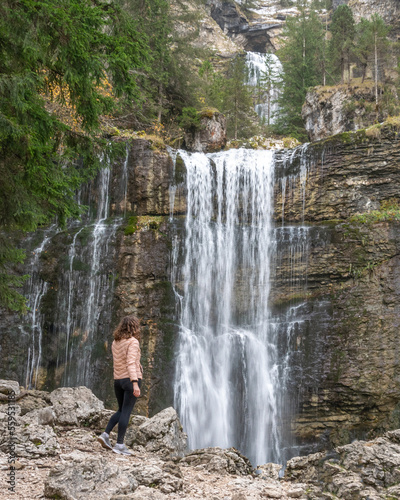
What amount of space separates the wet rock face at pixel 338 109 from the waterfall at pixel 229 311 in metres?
8.43

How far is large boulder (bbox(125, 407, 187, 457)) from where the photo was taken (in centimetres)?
618

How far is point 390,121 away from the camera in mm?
14633

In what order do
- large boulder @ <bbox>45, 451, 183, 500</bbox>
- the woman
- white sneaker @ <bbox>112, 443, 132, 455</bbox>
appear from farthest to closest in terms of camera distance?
1. white sneaker @ <bbox>112, 443, 132, 455</bbox>
2. the woman
3. large boulder @ <bbox>45, 451, 183, 500</bbox>

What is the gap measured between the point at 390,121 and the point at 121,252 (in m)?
9.82

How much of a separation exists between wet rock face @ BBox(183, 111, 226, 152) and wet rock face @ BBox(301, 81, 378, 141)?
249 inches

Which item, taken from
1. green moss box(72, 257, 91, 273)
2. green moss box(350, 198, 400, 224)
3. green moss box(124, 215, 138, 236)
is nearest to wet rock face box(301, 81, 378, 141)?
green moss box(350, 198, 400, 224)

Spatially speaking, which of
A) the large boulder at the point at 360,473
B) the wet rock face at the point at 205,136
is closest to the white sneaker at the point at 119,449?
the large boulder at the point at 360,473

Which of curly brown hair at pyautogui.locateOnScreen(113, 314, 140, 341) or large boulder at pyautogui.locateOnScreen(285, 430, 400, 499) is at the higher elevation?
curly brown hair at pyautogui.locateOnScreen(113, 314, 140, 341)

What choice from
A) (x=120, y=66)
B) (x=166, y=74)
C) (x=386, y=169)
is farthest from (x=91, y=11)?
(x=166, y=74)

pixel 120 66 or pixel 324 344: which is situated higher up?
pixel 120 66

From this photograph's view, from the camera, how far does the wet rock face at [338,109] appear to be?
21.6 meters

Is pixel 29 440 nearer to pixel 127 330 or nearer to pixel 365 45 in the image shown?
pixel 127 330

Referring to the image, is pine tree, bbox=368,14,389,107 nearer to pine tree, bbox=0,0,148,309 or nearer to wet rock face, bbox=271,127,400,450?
wet rock face, bbox=271,127,400,450

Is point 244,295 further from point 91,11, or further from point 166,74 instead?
point 166,74
